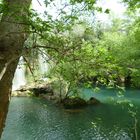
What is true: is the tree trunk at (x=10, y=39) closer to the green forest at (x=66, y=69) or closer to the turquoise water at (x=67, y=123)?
the green forest at (x=66, y=69)

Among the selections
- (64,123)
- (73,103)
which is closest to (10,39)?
(64,123)

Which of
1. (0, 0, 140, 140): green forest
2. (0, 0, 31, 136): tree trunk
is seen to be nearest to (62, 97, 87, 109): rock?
(0, 0, 140, 140): green forest

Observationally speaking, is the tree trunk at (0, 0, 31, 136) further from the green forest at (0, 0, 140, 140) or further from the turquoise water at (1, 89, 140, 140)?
the turquoise water at (1, 89, 140, 140)

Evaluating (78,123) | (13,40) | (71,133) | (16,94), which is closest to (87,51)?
(13,40)

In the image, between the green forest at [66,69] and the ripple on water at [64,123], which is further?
the ripple on water at [64,123]

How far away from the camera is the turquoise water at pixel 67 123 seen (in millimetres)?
19469

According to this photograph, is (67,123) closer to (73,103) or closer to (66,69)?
(73,103)

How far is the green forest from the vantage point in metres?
3.60

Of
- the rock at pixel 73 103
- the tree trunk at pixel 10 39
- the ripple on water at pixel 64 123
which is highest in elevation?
the tree trunk at pixel 10 39

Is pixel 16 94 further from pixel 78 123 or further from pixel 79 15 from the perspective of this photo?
pixel 79 15

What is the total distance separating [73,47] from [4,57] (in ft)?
3.19

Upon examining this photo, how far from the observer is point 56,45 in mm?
4109

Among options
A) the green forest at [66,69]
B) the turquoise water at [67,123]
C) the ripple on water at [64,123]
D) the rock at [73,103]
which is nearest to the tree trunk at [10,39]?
the green forest at [66,69]

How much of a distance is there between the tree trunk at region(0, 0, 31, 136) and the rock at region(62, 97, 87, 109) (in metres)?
25.2
